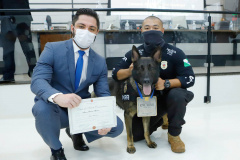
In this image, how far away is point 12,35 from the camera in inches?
116

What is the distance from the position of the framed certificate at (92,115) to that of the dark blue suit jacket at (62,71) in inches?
9.2

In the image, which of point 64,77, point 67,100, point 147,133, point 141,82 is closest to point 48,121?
point 67,100

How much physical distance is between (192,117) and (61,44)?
1.95 m

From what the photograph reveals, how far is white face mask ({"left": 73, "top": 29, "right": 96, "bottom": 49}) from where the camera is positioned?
1.57m

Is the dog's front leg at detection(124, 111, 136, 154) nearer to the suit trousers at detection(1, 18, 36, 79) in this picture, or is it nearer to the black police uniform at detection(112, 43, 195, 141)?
the black police uniform at detection(112, 43, 195, 141)

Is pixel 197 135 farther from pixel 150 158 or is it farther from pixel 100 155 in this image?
pixel 100 155

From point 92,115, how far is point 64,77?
39 centimetres

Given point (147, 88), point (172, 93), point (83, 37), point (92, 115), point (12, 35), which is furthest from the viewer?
point (12, 35)

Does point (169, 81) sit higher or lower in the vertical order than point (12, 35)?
lower

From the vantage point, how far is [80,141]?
1.85 meters

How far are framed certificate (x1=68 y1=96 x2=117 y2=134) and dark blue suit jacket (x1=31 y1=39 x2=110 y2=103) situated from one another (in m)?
0.23

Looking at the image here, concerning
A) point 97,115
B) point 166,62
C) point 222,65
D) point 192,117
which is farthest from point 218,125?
point 97,115

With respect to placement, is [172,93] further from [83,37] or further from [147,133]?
[83,37]

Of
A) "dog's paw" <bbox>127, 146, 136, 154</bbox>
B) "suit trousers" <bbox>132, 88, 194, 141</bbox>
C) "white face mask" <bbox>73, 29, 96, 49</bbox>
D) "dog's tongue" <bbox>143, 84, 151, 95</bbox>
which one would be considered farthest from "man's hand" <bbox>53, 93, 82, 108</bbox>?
"suit trousers" <bbox>132, 88, 194, 141</bbox>
